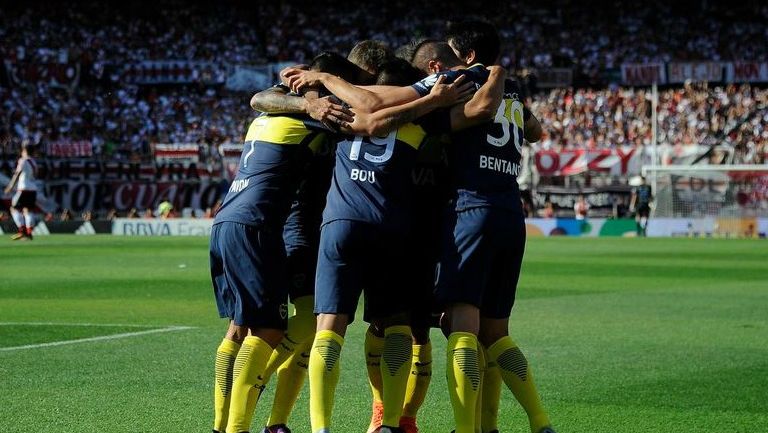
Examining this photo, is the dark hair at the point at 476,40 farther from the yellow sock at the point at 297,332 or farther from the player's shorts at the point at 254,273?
the yellow sock at the point at 297,332

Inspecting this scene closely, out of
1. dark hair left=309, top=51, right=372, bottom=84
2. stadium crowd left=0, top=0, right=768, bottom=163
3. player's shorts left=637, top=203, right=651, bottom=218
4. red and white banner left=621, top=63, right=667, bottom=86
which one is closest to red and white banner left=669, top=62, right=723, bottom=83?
red and white banner left=621, top=63, right=667, bottom=86

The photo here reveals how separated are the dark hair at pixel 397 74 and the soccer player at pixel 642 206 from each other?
94.9ft

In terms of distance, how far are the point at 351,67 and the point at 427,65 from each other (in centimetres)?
39

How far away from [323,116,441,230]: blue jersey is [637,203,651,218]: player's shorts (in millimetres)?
29188

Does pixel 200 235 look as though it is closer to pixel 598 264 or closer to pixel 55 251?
pixel 55 251

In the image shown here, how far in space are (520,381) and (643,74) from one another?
4454 cm

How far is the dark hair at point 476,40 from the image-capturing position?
644 cm

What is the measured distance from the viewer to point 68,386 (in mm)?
8336

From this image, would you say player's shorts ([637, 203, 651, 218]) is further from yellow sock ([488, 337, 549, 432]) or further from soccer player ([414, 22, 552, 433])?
yellow sock ([488, 337, 549, 432])

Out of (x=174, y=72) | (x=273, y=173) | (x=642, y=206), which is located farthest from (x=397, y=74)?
(x=174, y=72)

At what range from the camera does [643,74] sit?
4938 centimetres

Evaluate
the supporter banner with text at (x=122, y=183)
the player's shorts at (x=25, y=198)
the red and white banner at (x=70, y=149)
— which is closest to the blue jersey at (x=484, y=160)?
the player's shorts at (x=25, y=198)

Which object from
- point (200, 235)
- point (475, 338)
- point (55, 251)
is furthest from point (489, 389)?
point (200, 235)

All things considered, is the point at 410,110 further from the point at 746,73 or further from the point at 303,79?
the point at 746,73
